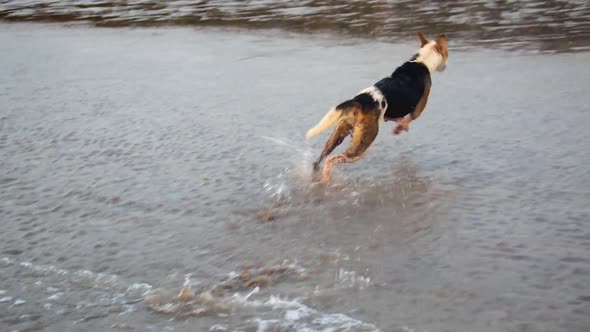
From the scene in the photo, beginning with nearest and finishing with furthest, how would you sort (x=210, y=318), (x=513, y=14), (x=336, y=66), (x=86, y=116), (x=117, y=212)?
(x=210, y=318) → (x=117, y=212) → (x=86, y=116) → (x=336, y=66) → (x=513, y=14)

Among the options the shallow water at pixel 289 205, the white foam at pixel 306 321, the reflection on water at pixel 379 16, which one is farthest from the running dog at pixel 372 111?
the reflection on water at pixel 379 16

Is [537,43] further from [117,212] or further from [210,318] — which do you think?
[210,318]

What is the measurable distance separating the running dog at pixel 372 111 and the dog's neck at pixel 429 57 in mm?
16

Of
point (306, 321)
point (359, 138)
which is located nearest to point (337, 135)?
point (359, 138)

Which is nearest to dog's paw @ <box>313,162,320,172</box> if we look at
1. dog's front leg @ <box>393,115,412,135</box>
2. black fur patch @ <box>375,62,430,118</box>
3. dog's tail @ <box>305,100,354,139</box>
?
dog's tail @ <box>305,100,354,139</box>

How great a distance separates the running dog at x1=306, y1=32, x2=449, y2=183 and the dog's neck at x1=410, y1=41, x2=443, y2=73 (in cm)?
2

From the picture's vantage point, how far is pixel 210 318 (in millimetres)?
3771

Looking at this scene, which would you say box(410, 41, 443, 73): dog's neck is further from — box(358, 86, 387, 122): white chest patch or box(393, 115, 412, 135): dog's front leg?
box(358, 86, 387, 122): white chest patch

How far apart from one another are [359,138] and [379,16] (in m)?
8.43

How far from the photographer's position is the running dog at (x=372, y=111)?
5855 millimetres

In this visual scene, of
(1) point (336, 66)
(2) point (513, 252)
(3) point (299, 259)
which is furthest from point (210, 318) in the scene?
(1) point (336, 66)

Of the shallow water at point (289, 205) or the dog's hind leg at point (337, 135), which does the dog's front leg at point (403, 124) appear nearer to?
the shallow water at point (289, 205)

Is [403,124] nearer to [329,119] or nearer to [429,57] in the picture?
[429,57]

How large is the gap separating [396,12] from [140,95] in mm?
6564
